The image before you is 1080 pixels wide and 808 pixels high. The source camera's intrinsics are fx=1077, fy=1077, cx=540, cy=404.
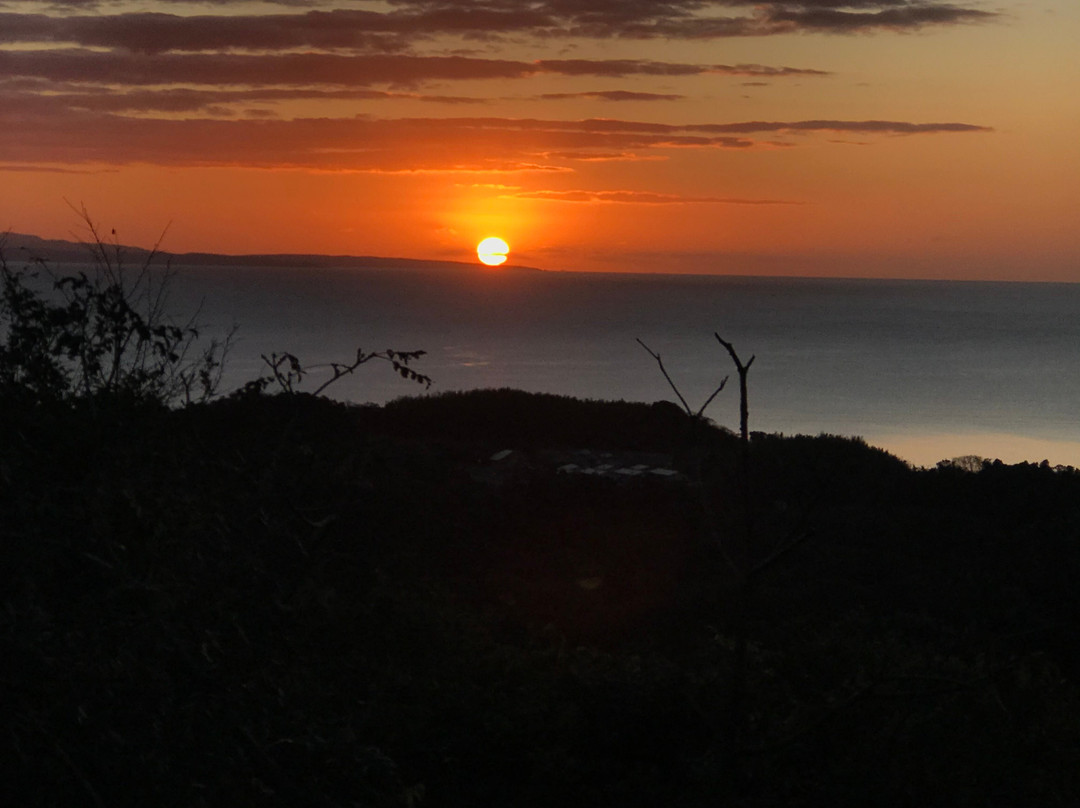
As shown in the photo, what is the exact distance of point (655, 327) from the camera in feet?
374

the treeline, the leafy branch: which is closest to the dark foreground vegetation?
the treeline

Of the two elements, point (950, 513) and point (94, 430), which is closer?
point (94, 430)

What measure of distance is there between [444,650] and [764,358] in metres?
73.6

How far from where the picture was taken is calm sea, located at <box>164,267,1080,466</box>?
1617 inches

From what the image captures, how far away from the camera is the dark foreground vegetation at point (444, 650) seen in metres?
4.91

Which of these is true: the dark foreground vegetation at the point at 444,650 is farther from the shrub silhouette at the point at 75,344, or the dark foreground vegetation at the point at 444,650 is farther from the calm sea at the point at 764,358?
the calm sea at the point at 764,358

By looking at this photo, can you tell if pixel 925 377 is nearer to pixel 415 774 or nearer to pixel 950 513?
pixel 950 513

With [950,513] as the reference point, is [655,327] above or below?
above

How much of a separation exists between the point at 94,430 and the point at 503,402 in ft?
40.8

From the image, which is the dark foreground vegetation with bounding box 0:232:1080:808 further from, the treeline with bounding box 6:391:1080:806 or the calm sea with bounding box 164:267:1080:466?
the calm sea with bounding box 164:267:1080:466

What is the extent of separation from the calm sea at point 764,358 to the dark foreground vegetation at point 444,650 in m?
5.59

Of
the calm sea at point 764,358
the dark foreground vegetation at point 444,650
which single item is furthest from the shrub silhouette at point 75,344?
the calm sea at point 764,358

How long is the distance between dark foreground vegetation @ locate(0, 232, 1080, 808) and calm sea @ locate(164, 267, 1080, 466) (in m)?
5.59

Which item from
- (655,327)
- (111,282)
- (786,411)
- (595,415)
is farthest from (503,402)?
(655,327)
